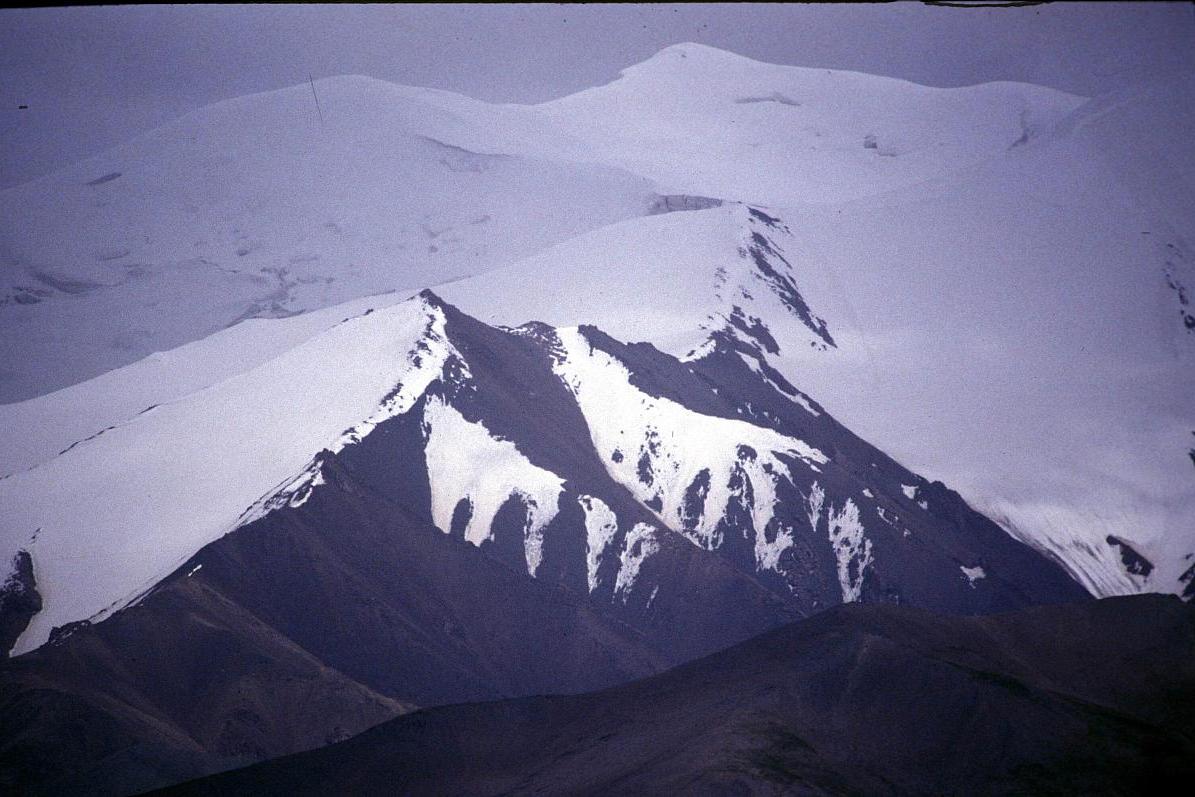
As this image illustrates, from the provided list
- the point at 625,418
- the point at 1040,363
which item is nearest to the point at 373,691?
the point at 625,418

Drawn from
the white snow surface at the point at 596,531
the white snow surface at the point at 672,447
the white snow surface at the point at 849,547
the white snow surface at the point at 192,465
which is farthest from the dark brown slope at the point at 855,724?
the white snow surface at the point at 672,447

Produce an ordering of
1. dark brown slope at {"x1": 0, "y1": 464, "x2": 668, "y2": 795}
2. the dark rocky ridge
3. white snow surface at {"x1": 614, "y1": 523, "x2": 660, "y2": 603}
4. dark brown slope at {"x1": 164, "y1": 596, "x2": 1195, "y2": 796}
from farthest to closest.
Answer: white snow surface at {"x1": 614, "y1": 523, "x2": 660, "y2": 603}
the dark rocky ridge
dark brown slope at {"x1": 0, "y1": 464, "x2": 668, "y2": 795}
dark brown slope at {"x1": 164, "y1": 596, "x2": 1195, "y2": 796}

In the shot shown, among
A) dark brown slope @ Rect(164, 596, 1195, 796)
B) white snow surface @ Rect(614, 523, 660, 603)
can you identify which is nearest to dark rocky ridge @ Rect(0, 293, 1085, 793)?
white snow surface @ Rect(614, 523, 660, 603)

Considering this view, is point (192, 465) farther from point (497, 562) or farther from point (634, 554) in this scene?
point (634, 554)

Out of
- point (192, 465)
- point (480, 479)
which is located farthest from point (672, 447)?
point (192, 465)

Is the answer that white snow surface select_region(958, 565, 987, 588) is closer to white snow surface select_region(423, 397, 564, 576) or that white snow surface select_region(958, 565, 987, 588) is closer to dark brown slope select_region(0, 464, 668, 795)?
white snow surface select_region(423, 397, 564, 576)

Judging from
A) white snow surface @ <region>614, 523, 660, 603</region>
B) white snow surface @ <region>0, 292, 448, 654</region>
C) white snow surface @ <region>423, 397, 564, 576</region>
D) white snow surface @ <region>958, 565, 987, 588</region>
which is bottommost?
white snow surface @ <region>958, 565, 987, 588</region>

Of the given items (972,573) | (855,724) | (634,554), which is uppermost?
(855,724)
